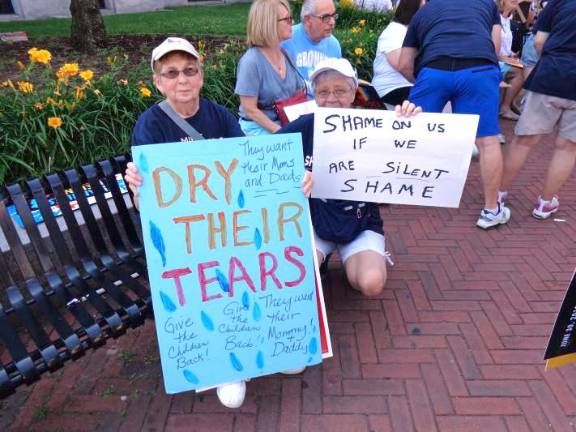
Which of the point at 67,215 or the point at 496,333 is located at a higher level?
the point at 67,215

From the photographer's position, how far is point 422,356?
2422mm

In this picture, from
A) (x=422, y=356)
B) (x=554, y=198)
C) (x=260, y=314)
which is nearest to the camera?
(x=260, y=314)

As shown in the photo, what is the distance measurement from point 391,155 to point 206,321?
1.24 meters

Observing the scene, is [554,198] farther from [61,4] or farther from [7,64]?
[61,4]

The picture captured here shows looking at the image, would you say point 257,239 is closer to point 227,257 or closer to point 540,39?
point 227,257

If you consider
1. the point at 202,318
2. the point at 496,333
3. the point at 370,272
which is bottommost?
the point at 496,333

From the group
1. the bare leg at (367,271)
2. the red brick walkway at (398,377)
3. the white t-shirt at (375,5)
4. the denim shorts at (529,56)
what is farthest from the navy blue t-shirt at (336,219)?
the white t-shirt at (375,5)

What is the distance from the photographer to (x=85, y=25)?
Answer: 271 inches

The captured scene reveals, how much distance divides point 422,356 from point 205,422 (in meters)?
1.17

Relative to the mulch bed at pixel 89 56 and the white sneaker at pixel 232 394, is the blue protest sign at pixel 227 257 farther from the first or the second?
the mulch bed at pixel 89 56

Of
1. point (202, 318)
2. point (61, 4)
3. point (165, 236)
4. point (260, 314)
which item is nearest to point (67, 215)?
point (165, 236)

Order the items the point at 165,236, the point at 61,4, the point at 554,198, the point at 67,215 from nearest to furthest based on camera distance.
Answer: the point at 165,236
the point at 67,215
the point at 554,198
the point at 61,4

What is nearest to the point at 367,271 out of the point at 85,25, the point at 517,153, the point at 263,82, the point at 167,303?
the point at 167,303

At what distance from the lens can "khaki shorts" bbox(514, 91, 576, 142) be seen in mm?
3346
